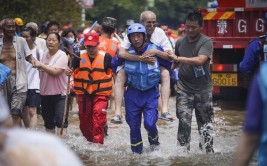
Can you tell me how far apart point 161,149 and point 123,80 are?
3.44 ft

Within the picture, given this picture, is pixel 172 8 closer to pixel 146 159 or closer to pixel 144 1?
pixel 144 1

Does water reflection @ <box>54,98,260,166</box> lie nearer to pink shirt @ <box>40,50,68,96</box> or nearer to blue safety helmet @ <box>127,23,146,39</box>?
pink shirt @ <box>40,50,68,96</box>

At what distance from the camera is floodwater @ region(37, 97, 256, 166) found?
984 centimetres

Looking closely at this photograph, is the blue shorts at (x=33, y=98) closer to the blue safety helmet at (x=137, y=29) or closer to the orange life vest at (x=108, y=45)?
the orange life vest at (x=108, y=45)

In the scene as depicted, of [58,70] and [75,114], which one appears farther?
[75,114]

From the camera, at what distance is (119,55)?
10.0 m

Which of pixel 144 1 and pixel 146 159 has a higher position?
pixel 144 1

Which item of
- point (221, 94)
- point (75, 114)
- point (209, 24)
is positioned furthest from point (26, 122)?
point (221, 94)

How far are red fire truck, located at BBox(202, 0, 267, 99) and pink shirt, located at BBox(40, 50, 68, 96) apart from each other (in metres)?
5.04

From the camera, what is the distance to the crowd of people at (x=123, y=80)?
980cm

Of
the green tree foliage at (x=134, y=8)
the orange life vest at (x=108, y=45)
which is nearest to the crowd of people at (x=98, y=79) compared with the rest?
the orange life vest at (x=108, y=45)

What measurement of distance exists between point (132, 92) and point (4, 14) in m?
9.81

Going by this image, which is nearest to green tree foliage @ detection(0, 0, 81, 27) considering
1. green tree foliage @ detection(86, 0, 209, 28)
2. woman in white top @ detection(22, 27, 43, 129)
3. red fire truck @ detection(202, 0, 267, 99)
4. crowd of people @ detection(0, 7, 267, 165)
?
red fire truck @ detection(202, 0, 267, 99)

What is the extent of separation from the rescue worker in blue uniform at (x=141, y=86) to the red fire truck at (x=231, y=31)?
219 inches
